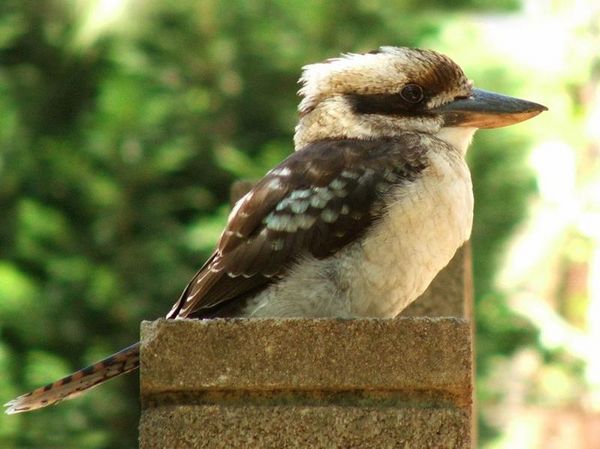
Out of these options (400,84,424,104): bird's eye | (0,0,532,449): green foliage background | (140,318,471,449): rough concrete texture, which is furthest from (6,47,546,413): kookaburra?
(0,0,532,449): green foliage background

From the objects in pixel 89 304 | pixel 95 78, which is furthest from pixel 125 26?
pixel 89 304

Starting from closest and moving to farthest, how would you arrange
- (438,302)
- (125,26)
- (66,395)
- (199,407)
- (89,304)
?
(199,407), (66,395), (438,302), (89,304), (125,26)

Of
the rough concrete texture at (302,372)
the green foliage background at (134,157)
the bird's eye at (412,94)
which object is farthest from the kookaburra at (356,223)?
the green foliage background at (134,157)

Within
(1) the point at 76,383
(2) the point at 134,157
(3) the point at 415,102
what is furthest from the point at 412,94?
(2) the point at 134,157

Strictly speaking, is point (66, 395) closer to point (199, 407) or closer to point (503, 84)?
point (199, 407)

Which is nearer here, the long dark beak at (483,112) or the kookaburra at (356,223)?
the kookaburra at (356,223)

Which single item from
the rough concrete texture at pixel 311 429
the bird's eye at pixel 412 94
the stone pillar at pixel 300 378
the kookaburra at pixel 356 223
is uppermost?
the bird's eye at pixel 412 94

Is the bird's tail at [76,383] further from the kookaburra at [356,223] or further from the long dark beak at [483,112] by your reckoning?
the long dark beak at [483,112]

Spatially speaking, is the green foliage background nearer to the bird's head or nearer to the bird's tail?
the bird's head
